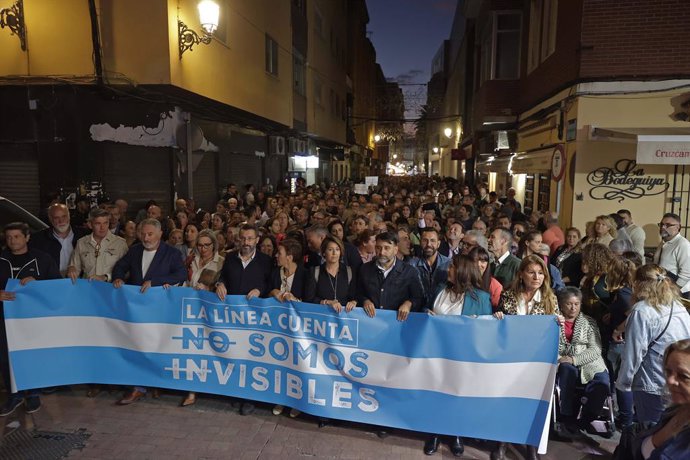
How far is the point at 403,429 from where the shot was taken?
470 centimetres

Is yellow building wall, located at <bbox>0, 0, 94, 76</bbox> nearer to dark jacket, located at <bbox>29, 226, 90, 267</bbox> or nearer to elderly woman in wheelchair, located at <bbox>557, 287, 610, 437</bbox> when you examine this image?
dark jacket, located at <bbox>29, 226, 90, 267</bbox>

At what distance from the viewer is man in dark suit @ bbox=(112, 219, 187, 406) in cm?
535

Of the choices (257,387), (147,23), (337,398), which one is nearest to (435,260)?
(337,398)

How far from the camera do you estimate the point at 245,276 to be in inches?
206

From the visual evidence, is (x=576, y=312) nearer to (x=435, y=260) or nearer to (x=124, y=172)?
(x=435, y=260)

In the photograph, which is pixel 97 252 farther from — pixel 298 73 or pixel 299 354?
pixel 298 73

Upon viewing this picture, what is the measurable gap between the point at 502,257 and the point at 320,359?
2612 mm

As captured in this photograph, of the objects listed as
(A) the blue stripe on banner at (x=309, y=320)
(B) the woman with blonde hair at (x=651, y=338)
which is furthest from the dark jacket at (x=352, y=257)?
(B) the woman with blonde hair at (x=651, y=338)

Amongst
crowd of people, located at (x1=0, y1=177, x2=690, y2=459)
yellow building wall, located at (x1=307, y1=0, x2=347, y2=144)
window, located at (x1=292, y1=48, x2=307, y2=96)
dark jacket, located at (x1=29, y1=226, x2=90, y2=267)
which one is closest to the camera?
crowd of people, located at (x1=0, y1=177, x2=690, y2=459)

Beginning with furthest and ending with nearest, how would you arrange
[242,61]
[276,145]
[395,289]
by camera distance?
[276,145]
[242,61]
[395,289]

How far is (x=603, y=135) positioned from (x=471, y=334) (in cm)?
750

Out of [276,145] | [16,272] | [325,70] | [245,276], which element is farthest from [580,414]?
[325,70]

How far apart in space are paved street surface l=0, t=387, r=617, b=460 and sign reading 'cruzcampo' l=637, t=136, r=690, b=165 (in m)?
6.29

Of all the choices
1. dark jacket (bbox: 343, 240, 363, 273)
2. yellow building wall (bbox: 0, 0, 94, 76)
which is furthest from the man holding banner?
yellow building wall (bbox: 0, 0, 94, 76)
